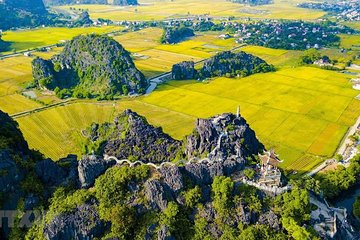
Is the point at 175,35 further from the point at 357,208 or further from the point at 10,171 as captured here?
the point at 10,171

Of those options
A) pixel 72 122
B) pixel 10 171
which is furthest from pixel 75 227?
pixel 72 122

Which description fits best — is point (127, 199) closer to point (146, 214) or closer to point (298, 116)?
point (146, 214)

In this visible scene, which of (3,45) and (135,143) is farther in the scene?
(3,45)

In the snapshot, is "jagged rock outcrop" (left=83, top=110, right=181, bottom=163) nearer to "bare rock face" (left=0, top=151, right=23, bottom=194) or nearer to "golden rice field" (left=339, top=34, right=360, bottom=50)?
"bare rock face" (left=0, top=151, right=23, bottom=194)

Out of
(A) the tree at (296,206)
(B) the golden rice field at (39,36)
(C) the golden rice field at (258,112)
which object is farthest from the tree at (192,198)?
(B) the golden rice field at (39,36)

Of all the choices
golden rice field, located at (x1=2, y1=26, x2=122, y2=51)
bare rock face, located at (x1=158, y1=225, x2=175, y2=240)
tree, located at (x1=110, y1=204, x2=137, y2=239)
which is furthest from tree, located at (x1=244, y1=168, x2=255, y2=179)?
golden rice field, located at (x1=2, y1=26, x2=122, y2=51)

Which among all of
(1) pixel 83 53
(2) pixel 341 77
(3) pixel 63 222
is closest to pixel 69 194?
(3) pixel 63 222
